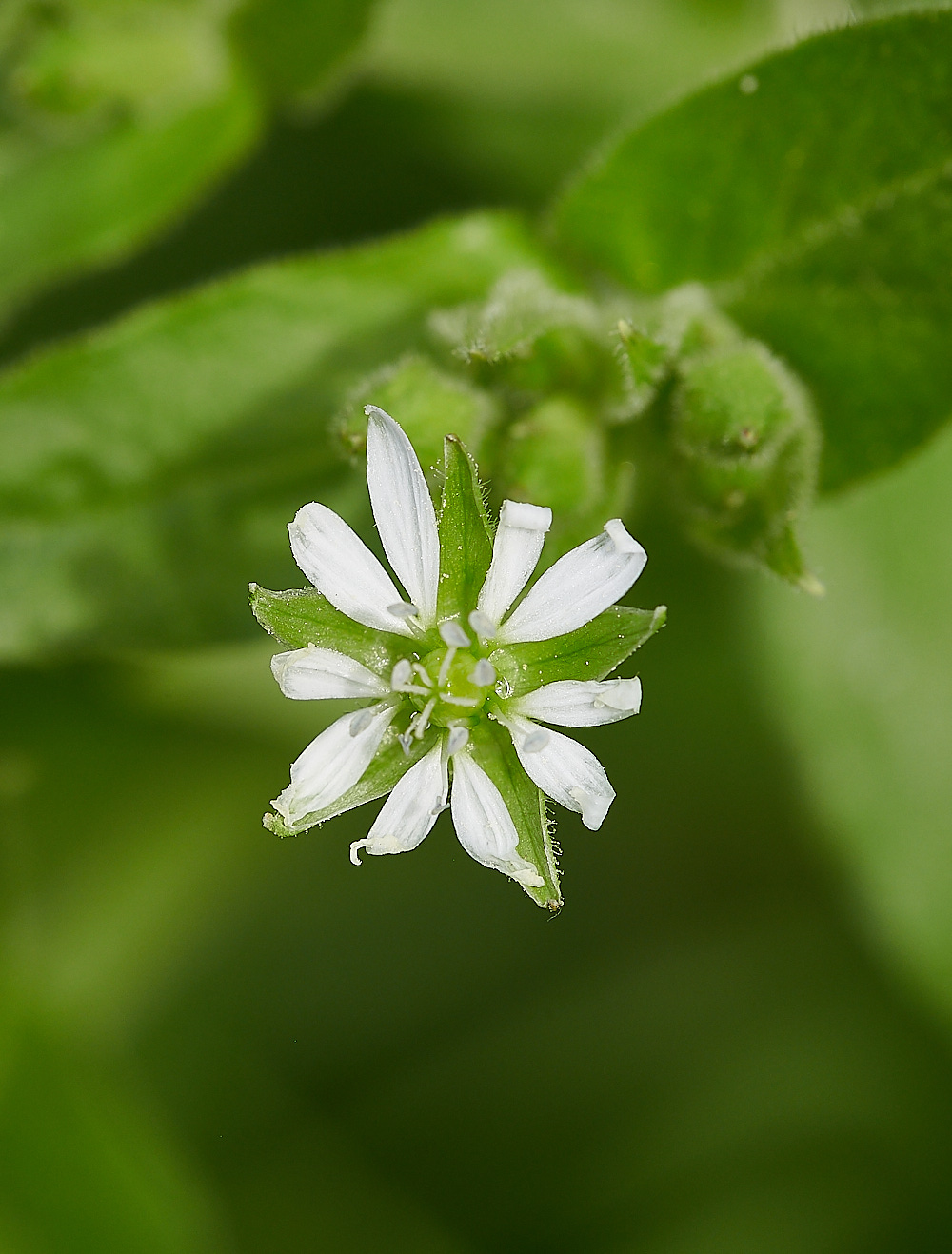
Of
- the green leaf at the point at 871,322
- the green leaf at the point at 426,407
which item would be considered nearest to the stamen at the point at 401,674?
the green leaf at the point at 426,407

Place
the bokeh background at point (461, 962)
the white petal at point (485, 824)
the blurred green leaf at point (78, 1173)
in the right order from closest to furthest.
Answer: the white petal at point (485, 824) → the blurred green leaf at point (78, 1173) → the bokeh background at point (461, 962)

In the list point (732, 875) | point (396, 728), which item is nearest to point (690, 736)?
point (732, 875)

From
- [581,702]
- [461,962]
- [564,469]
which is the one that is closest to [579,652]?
[581,702]

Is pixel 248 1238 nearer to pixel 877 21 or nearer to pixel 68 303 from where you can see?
pixel 68 303

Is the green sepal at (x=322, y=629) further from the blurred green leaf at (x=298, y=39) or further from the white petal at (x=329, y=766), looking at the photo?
the blurred green leaf at (x=298, y=39)

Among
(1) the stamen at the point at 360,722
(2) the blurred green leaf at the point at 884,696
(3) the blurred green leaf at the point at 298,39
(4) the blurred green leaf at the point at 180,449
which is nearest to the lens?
(1) the stamen at the point at 360,722

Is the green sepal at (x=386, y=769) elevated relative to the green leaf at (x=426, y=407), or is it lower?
lower

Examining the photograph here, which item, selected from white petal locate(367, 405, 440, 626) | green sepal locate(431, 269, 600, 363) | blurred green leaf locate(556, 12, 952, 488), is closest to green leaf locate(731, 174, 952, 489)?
blurred green leaf locate(556, 12, 952, 488)
